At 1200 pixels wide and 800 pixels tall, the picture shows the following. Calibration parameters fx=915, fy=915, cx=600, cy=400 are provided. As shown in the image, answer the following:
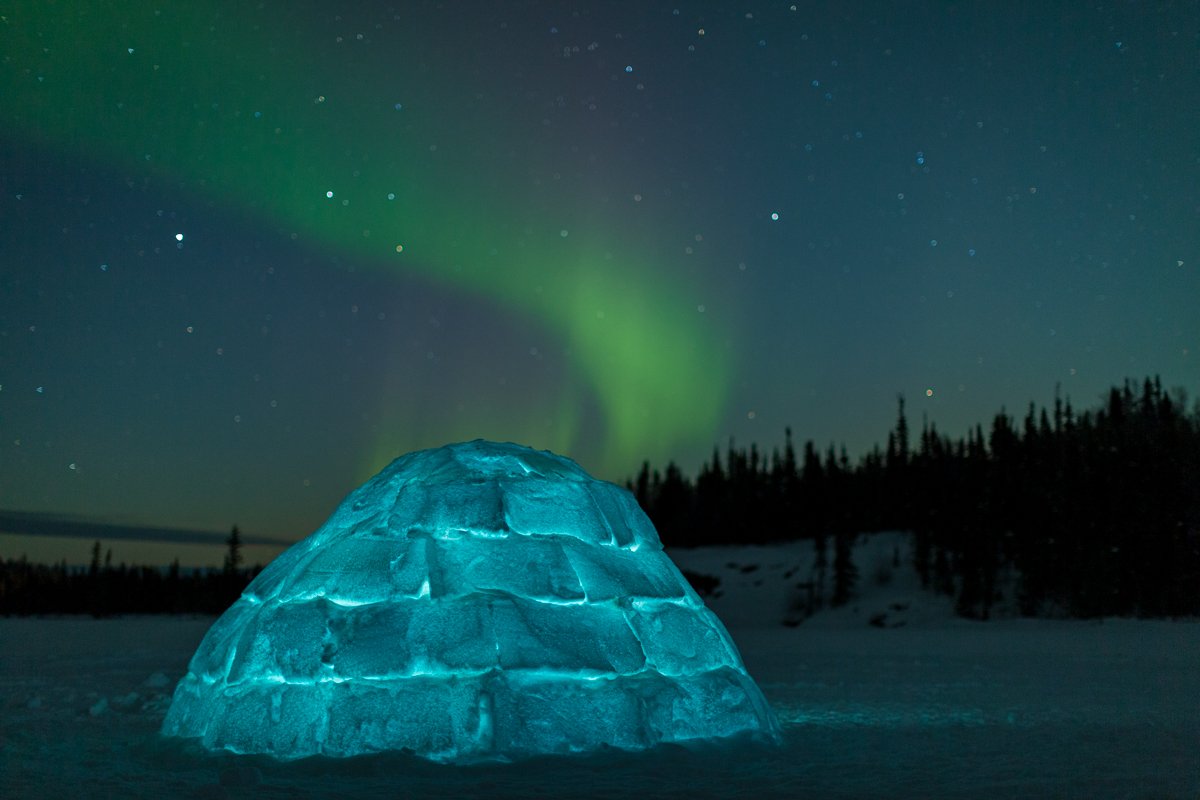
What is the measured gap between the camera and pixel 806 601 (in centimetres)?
3947

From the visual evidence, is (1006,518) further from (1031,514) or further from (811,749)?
(811,749)

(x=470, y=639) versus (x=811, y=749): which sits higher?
(x=470, y=639)

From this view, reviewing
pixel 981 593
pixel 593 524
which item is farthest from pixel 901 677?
pixel 981 593

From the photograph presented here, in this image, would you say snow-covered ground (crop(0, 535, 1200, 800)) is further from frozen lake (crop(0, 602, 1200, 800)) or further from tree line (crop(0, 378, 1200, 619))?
tree line (crop(0, 378, 1200, 619))

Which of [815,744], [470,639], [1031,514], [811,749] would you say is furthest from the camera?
[1031,514]

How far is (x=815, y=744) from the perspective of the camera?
763 cm

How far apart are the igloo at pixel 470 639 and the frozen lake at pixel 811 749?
24 centimetres

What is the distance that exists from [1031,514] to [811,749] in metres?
33.9

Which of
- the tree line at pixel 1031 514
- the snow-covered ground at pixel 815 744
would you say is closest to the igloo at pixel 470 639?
the snow-covered ground at pixel 815 744

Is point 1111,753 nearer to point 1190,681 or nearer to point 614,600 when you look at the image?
point 614,600

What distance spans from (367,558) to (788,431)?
6512 centimetres

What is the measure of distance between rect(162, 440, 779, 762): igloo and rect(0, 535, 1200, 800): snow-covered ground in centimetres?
24

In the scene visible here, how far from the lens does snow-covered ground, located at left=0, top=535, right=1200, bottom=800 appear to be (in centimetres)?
575

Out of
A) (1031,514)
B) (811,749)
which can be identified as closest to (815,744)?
(811,749)
